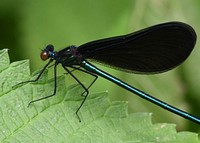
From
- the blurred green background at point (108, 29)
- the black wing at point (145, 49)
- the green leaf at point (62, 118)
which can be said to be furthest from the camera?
the blurred green background at point (108, 29)

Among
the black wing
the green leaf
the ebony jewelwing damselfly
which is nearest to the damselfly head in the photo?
the ebony jewelwing damselfly

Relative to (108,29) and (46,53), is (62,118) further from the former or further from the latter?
(108,29)

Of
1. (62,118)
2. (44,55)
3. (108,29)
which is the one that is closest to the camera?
(62,118)

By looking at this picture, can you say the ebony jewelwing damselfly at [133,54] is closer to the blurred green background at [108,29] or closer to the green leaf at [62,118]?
the blurred green background at [108,29]

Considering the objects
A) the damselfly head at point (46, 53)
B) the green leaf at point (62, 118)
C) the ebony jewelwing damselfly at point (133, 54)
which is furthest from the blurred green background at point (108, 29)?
the green leaf at point (62, 118)

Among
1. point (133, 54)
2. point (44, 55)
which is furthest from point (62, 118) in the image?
point (133, 54)

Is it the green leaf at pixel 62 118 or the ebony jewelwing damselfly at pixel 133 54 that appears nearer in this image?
the green leaf at pixel 62 118
